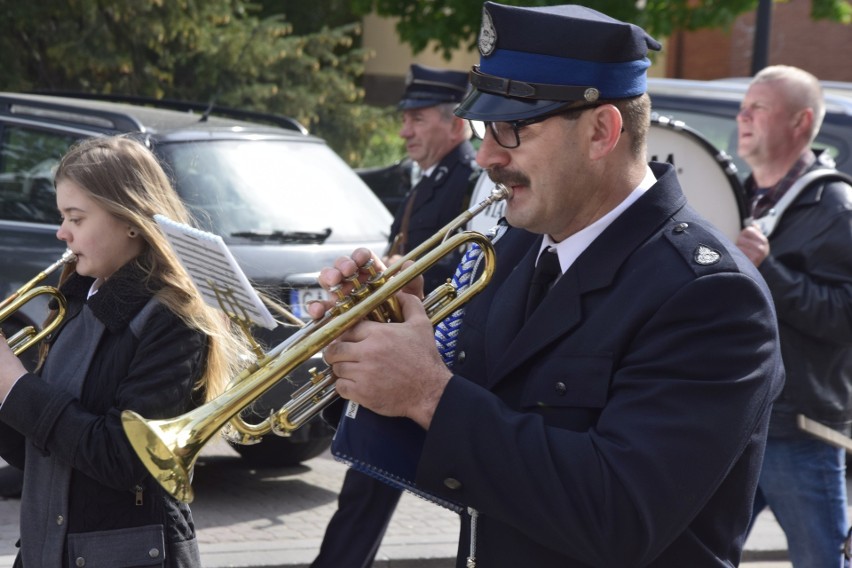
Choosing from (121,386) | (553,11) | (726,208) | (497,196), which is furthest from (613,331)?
(726,208)

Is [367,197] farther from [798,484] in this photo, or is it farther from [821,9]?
[821,9]

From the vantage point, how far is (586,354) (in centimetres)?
206

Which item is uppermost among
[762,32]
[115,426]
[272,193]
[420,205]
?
[115,426]

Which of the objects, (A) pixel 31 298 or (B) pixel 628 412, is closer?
(B) pixel 628 412

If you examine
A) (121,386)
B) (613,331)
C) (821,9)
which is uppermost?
(613,331)

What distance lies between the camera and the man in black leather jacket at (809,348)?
3.92m

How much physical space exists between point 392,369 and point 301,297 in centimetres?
384

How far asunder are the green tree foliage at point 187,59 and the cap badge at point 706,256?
38.3ft

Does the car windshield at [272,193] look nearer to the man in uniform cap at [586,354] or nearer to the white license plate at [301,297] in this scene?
the white license plate at [301,297]

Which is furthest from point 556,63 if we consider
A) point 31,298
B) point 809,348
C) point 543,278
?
point 809,348

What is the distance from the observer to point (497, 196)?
225 cm

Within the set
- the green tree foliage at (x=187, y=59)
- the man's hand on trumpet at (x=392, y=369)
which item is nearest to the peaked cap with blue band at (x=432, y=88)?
the man's hand on trumpet at (x=392, y=369)

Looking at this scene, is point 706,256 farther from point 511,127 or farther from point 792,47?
point 792,47

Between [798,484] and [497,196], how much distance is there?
2.11 meters
